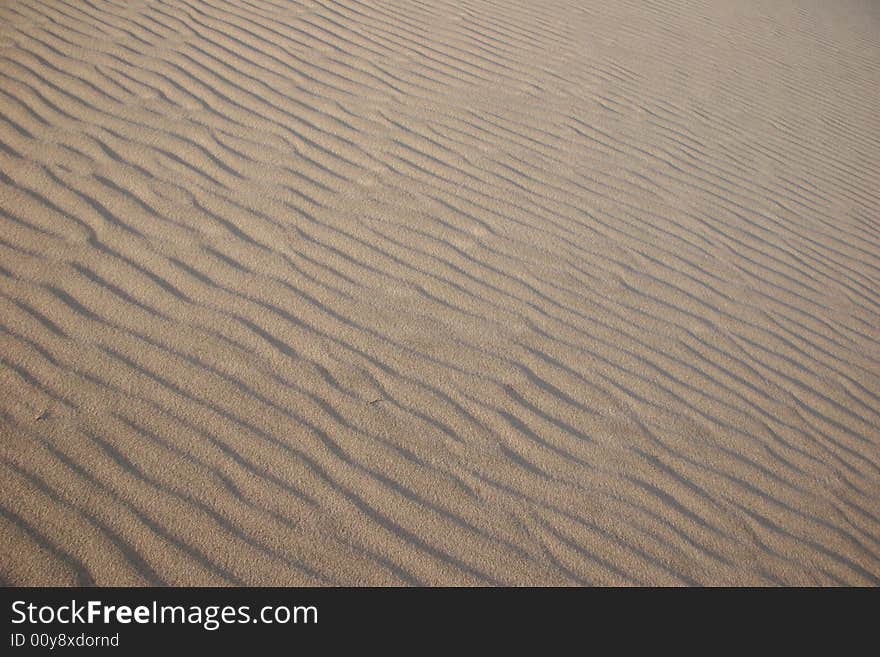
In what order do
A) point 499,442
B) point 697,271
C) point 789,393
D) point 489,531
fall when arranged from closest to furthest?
point 489,531 → point 499,442 → point 789,393 → point 697,271

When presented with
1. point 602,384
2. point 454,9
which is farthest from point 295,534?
point 454,9

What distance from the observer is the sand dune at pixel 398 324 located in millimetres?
1948

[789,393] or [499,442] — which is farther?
[789,393]

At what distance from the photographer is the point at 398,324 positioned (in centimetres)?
258

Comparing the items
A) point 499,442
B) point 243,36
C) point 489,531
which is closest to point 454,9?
point 243,36

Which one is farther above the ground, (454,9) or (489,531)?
(454,9)

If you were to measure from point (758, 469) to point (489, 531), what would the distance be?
120cm

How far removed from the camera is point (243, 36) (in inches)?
174

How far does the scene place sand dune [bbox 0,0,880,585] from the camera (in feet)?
6.39

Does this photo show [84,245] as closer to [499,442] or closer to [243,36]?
[499,442]
